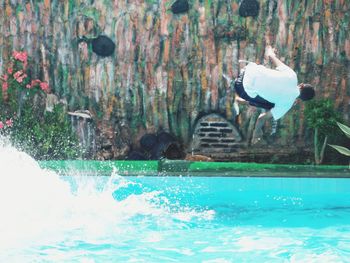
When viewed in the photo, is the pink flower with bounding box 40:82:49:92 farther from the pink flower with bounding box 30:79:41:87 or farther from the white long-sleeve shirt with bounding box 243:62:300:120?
the white long-sleeve shirt with bounding box 243:62:300:120

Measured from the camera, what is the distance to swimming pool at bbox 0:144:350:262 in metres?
5.32

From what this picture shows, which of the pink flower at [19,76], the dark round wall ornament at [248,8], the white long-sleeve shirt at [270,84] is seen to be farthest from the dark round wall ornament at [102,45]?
the white long-sleeve shirt at [270,84]

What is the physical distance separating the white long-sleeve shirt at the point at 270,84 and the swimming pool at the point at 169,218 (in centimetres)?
139

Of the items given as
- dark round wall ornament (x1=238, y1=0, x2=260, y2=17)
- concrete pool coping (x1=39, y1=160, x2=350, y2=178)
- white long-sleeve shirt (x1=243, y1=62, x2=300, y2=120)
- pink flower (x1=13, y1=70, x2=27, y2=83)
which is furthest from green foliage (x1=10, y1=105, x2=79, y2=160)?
white long-sleeve shirt (x1=243, y1=62, x2=300, y2=120)

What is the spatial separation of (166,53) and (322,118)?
2907 millimetres

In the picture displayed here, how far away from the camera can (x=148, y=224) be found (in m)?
6.31

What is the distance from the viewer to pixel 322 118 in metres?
9.92

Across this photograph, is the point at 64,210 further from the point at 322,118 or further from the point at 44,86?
the point at 322,118

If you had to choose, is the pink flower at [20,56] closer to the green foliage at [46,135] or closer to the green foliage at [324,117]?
the green foliage at [46,135]

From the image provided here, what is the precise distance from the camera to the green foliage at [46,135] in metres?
10.3

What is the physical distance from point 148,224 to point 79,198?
138cm

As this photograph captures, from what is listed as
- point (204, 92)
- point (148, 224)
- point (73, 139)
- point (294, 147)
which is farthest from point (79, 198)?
point (294, 147)

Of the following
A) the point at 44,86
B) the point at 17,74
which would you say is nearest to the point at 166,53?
the point at 44,86

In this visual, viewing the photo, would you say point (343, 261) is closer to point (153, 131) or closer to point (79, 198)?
point (79, 198)
